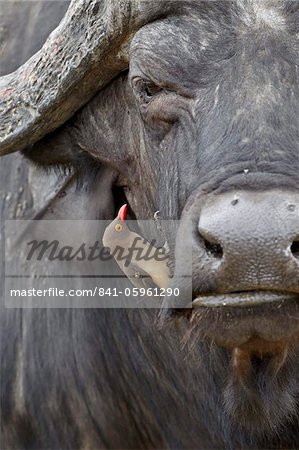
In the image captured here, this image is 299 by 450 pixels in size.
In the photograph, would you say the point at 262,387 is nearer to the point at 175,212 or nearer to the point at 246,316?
the point at 246,316

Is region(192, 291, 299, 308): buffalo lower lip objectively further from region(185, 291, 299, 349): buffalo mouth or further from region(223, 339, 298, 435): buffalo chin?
region(223, 339, 298, 435): buffalo chin

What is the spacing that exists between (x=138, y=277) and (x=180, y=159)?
2.56 ft

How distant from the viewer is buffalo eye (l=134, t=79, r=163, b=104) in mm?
4879

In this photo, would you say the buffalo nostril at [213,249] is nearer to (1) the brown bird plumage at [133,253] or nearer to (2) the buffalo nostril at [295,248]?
(2) the buffalo nostril at [295,248]

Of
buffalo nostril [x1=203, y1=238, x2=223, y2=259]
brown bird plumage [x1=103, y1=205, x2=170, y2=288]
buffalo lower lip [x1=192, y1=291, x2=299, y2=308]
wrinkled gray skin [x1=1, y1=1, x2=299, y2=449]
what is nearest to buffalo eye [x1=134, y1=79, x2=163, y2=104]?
wrinkled gray skin [x1=1, y1=1, x2=299, y2=449]

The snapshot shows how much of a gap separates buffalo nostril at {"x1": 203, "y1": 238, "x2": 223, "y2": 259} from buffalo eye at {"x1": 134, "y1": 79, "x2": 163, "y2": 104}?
80 centimetres

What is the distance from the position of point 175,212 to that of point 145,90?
0.49 metres

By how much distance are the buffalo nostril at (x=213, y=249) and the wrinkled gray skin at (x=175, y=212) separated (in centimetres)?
5

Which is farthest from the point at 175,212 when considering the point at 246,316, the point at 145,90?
the point at 246,316

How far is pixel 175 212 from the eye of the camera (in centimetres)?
486

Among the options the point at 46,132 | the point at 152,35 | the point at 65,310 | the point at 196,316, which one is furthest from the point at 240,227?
the point at 65,310

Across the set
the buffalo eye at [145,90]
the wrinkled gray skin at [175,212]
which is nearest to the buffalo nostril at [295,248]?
the wrinkled gray skin at [175,212]

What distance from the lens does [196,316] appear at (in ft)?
15.0

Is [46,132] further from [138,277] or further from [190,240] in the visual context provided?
[190,240]
